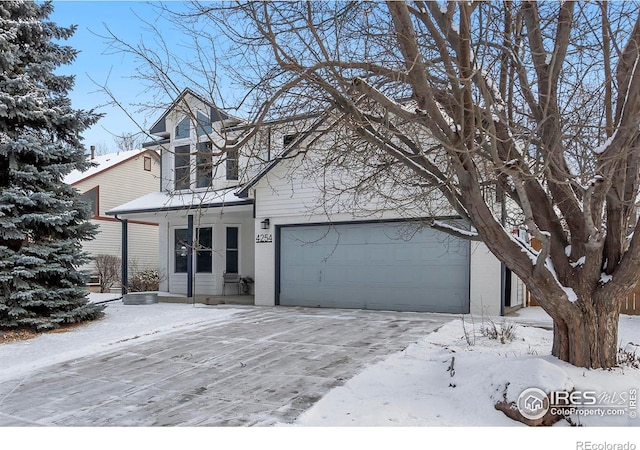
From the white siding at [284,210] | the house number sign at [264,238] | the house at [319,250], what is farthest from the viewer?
the house number sign at [264,238]

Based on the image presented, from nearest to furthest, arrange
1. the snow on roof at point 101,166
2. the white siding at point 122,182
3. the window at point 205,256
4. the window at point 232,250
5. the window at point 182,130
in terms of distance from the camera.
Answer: the window at point 182,130 < the window at point 205,256 < the window at point 232,250 < the snow on roof at point 101,166 < the white siding at point 122,182

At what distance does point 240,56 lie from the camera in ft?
18.0

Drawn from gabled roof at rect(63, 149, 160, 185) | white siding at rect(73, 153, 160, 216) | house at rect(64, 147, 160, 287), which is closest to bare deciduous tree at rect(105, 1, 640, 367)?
gabled roof at rect(63, 149, 160, 185)

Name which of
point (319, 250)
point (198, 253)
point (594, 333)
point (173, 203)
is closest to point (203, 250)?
point (198, 253)

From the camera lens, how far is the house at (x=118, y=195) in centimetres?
1975

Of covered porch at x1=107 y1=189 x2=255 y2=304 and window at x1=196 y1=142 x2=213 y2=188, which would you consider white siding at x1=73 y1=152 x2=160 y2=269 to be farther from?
window at x1=196 y1=142 x2=213 y2=188

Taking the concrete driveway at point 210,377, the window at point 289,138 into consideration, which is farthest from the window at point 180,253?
the window at point 289,138

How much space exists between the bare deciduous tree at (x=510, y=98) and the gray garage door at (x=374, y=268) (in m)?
4.81

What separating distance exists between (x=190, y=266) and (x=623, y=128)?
35.7 feet

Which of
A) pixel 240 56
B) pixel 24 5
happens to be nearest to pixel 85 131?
pixel 24 5

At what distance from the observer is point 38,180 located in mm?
9305

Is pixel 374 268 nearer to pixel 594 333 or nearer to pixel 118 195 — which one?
pixel 594 333

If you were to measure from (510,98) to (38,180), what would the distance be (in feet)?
28.9

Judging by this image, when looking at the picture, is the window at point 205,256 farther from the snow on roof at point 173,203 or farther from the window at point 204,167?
the window at point 204,167
